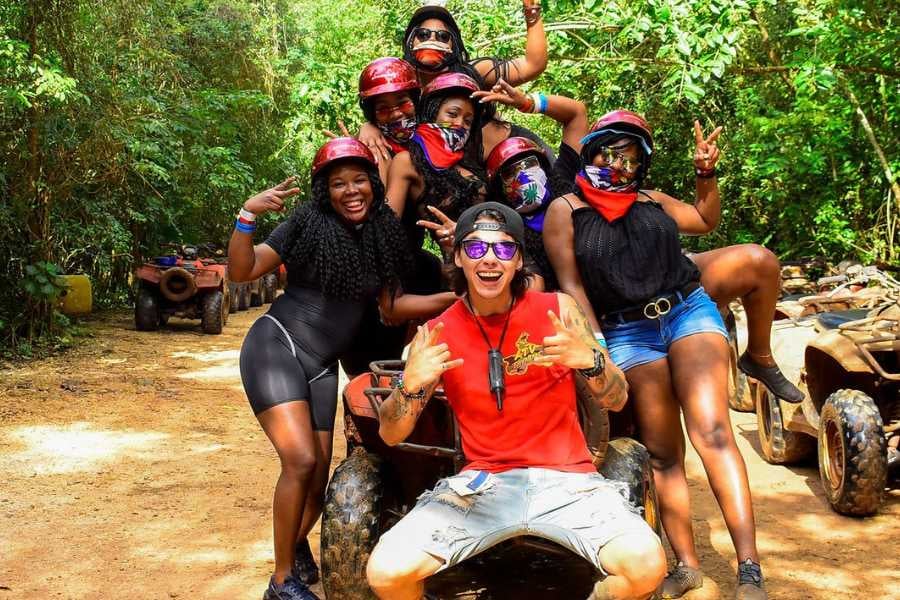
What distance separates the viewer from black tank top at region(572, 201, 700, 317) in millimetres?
4844

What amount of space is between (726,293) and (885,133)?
8165 mm

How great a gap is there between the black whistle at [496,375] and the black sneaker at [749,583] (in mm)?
1356

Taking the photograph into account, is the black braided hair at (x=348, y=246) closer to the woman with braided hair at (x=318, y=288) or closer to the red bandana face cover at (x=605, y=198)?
the woman with braided hair at (x=318, y=288)

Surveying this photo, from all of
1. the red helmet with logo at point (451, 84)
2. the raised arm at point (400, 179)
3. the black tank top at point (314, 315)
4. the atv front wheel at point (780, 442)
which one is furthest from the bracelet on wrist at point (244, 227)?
the atv front wheel at point (780, 442)

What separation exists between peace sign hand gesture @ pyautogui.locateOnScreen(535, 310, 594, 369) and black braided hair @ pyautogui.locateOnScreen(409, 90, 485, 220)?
1465 millimetres

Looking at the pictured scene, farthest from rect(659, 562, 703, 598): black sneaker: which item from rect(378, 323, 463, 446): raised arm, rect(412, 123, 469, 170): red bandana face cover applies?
rect(412, 123, 469, 170): red bandana face cover

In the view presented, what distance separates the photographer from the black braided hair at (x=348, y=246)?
16.3ft

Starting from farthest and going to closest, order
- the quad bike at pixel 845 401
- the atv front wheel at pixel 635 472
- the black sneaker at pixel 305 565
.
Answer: the quad bike at pixel 845 401
the black sneaker at pixel 305 565
the atv front wheel at pixel 635 472

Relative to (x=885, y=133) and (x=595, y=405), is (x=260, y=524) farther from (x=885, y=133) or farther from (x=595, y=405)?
(x=885, y=133)

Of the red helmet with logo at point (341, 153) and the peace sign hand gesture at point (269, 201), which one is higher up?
the red helmet with logo at point (341, 153)

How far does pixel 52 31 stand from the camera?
41.9ft

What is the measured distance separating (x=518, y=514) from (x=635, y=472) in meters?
0.81

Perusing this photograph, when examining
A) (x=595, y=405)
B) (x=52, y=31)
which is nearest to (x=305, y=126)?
(x=52, y=31)

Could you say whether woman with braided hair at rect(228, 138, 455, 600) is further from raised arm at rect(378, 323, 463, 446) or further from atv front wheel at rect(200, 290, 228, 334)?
atv front wheel at rect(200, 290, 228, 334)
